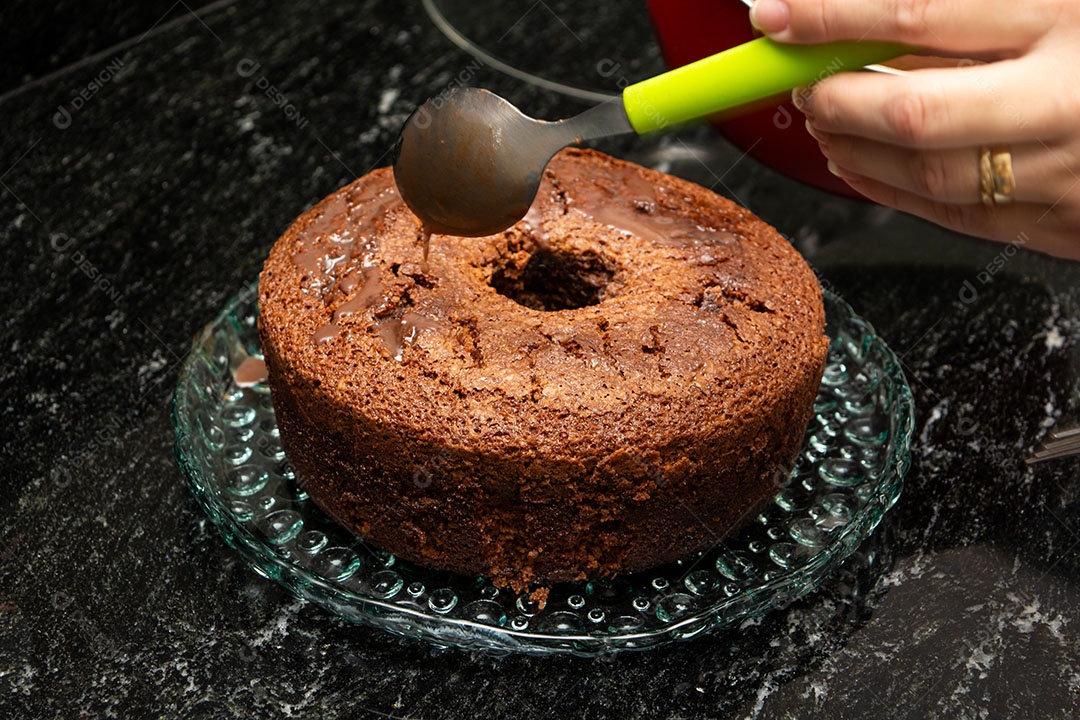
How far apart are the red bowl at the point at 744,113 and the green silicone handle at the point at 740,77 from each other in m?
0.51

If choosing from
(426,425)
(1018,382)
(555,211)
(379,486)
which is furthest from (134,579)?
(1018,382)

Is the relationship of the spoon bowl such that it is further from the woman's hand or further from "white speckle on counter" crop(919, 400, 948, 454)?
"white speckle on counter" crop(919, 400, 948, 454)

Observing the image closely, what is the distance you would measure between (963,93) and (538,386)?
57 cm

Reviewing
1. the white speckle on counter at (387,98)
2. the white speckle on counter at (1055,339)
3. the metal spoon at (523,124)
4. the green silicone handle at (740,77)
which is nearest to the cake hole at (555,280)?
the metal spoon at (523,124)

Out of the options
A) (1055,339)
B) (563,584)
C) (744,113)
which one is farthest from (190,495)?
(1055,339)

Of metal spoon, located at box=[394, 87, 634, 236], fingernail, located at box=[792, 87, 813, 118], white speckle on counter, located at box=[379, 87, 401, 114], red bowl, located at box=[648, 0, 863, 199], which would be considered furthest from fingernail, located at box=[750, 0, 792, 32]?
white speckle on counter, located at box=[379, 87, 401, 114]

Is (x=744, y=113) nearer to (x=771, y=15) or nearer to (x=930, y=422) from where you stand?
(x=930, y=422)

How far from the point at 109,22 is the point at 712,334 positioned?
1698mm

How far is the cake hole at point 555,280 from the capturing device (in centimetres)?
161

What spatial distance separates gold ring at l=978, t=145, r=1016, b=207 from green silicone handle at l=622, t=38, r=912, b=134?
16 centimetres

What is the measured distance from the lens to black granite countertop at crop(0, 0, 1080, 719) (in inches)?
54.9

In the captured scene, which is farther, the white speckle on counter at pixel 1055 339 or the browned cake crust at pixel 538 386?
the white speckle on counter at pixel 1055 339

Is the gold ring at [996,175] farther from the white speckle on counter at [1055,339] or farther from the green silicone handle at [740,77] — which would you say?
the white speckle on counter at [1055,339]

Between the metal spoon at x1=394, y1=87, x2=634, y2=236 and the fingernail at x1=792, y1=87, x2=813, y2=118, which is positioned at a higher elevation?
the metal spoon at x1=394, y1=87, x2=634, y2=236
